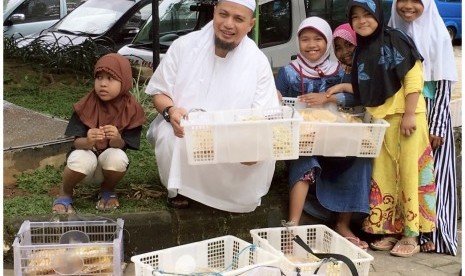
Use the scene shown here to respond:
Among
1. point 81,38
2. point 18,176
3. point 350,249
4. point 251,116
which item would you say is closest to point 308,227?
point 350,249

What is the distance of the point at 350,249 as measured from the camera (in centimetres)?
403

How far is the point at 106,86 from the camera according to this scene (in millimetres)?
4211

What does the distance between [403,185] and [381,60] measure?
81cm

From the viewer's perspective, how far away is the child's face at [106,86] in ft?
13.8

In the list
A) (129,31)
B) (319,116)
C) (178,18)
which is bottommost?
(319,116)

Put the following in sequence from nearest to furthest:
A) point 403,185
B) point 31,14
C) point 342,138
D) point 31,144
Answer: point 342,138, point 403,185, point 31,144, point 31,14

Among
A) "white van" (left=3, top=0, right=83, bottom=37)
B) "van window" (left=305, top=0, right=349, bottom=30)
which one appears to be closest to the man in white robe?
"van window" (left=305, top=0, right=349, bottom=30)

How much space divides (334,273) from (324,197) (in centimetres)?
98

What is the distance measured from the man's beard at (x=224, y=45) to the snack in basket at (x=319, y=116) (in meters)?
0.59

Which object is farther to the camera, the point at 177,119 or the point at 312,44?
the point at 312,44

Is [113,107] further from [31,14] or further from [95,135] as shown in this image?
[31,14]

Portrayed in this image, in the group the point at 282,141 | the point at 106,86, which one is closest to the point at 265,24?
the point at 106,86

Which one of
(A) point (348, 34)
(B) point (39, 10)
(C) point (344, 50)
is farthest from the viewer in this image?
(B) point (39, 10)

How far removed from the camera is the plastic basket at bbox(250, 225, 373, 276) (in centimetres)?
382
